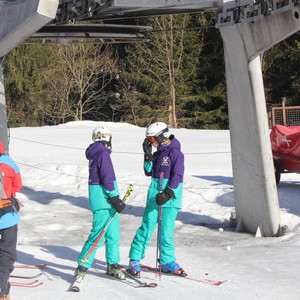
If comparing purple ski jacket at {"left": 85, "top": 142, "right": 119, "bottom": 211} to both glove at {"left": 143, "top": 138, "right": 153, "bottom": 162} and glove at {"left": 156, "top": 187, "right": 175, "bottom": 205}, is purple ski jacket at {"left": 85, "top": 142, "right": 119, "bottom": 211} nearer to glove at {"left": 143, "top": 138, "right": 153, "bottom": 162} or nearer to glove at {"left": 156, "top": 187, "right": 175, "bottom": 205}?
glove at {"left": 156, "top": 187, "right": 175, "bottom": 205}

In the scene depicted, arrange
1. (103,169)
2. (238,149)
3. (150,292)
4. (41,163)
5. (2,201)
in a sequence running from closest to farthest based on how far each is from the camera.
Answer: (2,201), (150,292), (103,169), (238,149), (41,163)

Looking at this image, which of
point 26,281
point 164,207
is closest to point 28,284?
point 26,281

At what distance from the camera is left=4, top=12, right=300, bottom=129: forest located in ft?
139

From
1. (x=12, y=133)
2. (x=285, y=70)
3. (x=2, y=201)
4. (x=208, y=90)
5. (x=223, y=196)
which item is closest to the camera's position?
(x=2, y=201)

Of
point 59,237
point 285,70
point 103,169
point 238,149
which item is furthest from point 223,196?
point 285,70

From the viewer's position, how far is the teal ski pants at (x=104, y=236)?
7.31m

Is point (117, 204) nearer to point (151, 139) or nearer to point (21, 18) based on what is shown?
point (151, 139)

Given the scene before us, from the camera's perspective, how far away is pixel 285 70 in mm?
41719

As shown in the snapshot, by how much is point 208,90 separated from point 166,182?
1476 inches

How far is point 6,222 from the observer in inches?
247

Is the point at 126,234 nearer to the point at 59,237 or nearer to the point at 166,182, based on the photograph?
the point at 59,237

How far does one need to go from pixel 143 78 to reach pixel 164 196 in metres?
36.4

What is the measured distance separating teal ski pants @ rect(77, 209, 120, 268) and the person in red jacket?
3.67 feet

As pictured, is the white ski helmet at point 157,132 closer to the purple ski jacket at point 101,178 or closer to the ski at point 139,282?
the purple ski jacket at point 101,178
